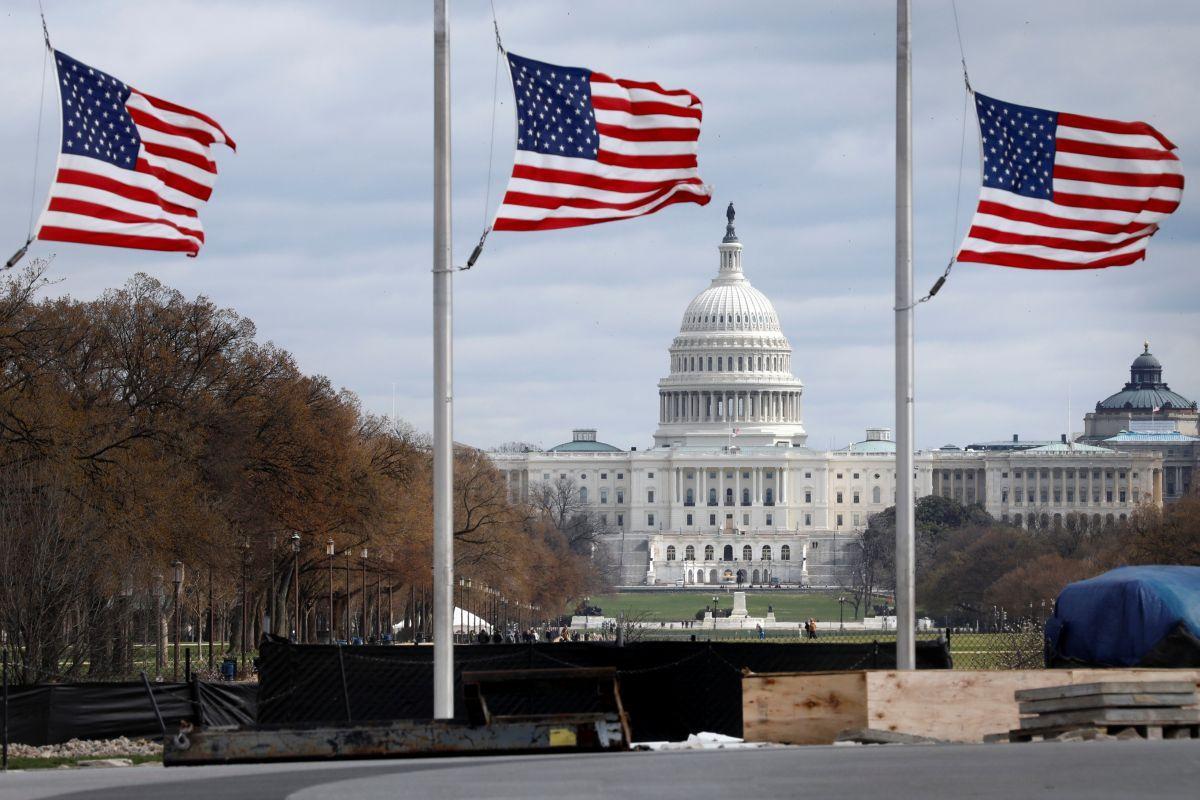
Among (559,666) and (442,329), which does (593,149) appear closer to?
(442,329)

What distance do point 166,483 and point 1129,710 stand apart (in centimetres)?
4141

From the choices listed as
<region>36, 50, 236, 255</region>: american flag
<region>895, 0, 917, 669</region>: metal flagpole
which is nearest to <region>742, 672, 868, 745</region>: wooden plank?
<region>895, 0, 917, 669</region>: metal flagpole

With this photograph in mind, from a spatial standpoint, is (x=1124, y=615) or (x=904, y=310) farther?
(x=1124, y=615)

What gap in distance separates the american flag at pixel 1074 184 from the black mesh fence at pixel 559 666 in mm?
6311

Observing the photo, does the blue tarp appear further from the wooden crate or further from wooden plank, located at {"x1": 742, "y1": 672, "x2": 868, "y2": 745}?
wooden plank, located at {"x1": 742, "y1": 672, "x2": 868, "y2": 745}

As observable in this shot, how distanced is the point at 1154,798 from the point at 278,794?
6.30 m

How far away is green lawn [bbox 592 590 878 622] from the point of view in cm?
14662

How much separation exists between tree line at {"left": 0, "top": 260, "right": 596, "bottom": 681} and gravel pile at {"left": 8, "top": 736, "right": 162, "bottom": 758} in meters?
10.4

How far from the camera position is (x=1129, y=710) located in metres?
23.7

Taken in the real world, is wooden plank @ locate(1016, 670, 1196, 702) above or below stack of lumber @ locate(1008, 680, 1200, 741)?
above

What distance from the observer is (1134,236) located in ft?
92.4

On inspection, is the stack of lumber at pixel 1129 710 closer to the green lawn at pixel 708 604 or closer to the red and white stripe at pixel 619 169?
the red and white stripe at pixel 619 169

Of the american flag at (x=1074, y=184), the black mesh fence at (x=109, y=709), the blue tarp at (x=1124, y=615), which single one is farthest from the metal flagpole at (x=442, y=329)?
the blue tarp at (x=1124, y=615)

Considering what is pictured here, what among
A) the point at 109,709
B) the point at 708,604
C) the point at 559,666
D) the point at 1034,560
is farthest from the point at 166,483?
the point at 708,604
